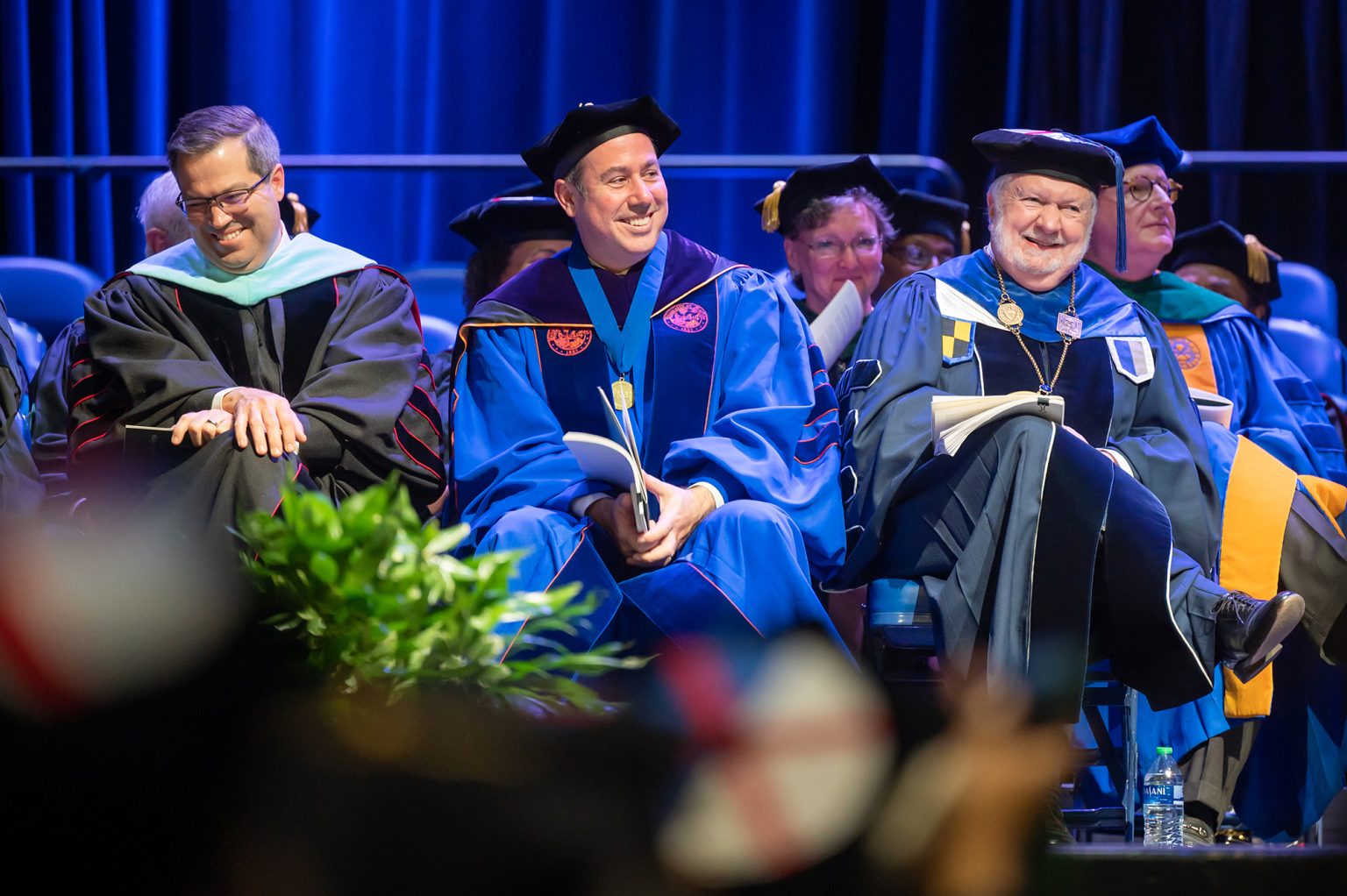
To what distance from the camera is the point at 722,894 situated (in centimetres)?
190

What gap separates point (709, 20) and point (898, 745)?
5.38m

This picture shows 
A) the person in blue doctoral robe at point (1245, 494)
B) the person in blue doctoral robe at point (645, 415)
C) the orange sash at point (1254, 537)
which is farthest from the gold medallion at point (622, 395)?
the orange sash at point (1254, 537)

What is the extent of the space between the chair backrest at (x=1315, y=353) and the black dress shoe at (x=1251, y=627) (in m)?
2.08

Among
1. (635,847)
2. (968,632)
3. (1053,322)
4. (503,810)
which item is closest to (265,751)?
(503,810)

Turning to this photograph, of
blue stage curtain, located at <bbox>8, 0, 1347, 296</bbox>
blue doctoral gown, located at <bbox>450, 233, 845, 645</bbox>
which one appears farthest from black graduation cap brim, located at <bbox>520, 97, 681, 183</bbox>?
blue stage curtain, located at <bbox>8, 0, 1347, 296</bbox>

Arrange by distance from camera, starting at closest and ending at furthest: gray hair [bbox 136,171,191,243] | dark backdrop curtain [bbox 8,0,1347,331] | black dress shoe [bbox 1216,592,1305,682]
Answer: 1. black dress shoe [bbox 1216,592,1305,682]
2. gray hair [bbox 136,171,191,243]
3. dark backdrop curtain [bbox 8,0,1347,331]

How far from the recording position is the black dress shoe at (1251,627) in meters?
3.55

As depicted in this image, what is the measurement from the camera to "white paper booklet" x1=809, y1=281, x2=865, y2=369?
4.68 m

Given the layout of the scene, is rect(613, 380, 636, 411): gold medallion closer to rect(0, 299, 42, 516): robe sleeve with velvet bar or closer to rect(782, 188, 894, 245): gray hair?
rect(782, 188, 894, 245): gray hair

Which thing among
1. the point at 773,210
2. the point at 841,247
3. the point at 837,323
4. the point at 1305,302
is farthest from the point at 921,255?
the point at 1305,302

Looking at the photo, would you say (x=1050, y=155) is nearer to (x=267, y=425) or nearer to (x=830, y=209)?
(x=830, y=209)

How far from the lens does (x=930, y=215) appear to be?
547cm

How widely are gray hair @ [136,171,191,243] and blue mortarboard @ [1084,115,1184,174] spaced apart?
2.84 meters

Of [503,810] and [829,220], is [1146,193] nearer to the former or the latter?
[829,220]
